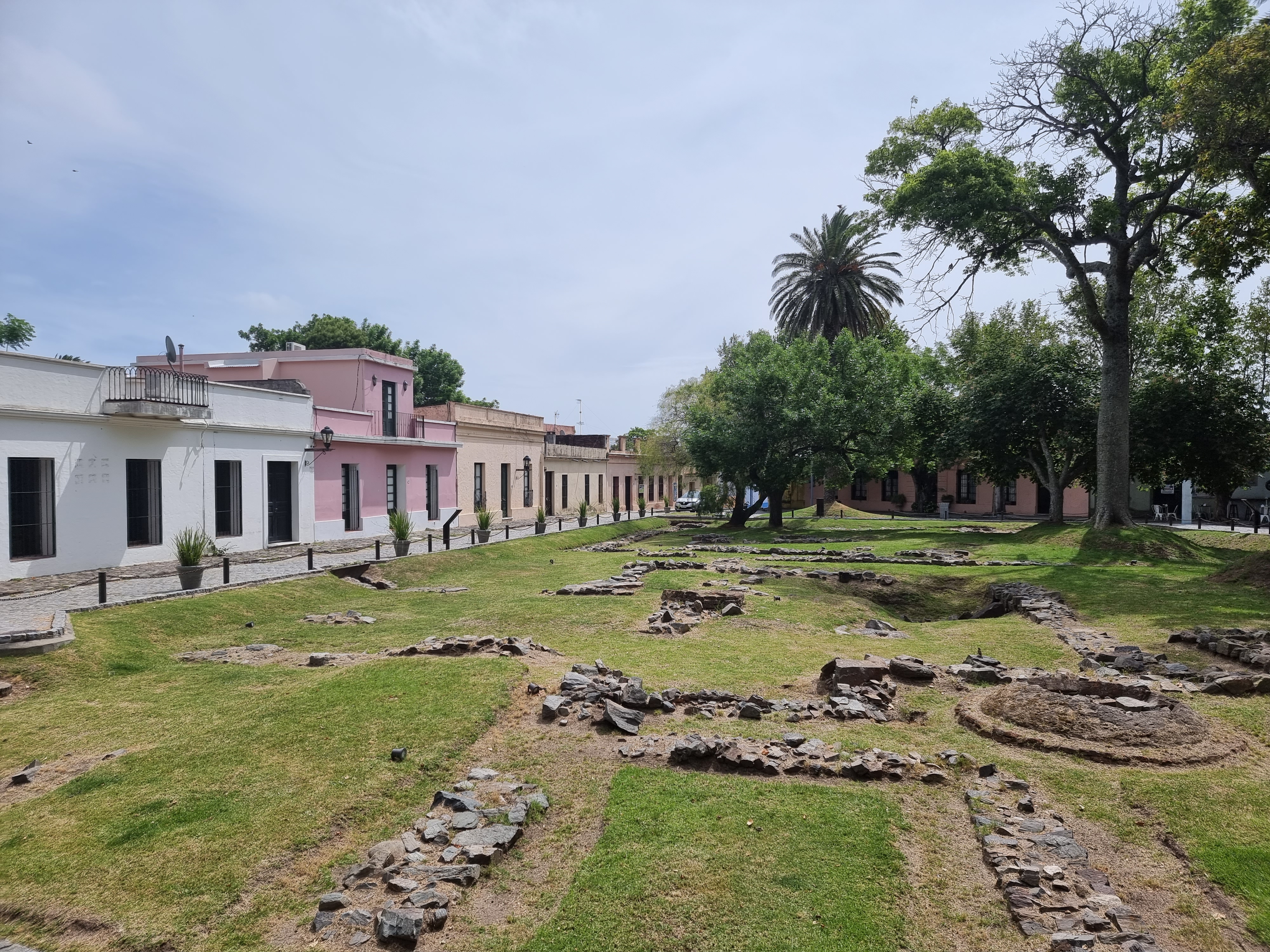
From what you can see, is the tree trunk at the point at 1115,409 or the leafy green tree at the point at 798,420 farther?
the leafy green tree at the point at 798,420

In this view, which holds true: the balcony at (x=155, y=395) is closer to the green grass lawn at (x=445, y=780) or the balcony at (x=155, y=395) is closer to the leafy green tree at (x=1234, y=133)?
the green grass lawn at (x=445, y=780)

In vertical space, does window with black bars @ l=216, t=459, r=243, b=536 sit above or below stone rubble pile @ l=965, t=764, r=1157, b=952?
above

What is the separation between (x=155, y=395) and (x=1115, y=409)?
27.8 metres

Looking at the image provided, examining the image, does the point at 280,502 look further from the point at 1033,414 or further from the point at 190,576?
the point at 1033,414

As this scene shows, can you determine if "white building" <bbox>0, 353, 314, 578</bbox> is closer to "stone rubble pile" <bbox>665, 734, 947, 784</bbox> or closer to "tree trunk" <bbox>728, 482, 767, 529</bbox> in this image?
"stone rubble pile" <bbox>665, 734, 947, 784</bbox>

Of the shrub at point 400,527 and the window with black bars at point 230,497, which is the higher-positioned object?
the window with black bars at point 230,497

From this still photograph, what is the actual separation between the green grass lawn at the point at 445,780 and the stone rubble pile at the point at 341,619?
29 cm

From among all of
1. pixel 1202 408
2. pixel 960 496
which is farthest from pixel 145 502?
pixel 960 496

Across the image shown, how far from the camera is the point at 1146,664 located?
10.2 m

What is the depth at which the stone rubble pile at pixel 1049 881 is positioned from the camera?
4.61 meters

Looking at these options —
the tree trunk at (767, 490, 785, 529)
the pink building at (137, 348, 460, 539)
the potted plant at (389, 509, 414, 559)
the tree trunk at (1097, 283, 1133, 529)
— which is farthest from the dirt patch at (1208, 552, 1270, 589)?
the pink building at (137, 348, 460, 539)

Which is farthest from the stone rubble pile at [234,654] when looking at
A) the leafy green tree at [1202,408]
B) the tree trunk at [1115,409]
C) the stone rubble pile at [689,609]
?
the leafy green tree at [1202,408]

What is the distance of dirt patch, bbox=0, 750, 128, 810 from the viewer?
680 centimetres

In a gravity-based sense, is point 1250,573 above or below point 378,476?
below
